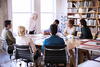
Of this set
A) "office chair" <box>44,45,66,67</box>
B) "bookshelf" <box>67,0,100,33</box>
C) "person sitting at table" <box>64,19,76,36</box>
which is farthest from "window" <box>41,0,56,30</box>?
"office chair" <box>44,45,66,67</box>

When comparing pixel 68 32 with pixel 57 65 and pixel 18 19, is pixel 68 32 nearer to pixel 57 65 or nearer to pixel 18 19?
pixel 57 65

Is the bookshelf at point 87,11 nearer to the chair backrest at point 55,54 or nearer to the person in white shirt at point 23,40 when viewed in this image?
the person in white shirt at point 23,40

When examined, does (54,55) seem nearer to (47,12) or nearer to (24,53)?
(24,53)

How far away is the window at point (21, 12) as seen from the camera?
734cm

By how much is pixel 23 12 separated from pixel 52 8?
153cm

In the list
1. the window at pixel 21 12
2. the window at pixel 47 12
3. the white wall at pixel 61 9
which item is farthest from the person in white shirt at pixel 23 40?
the white wall at pixel 61 9

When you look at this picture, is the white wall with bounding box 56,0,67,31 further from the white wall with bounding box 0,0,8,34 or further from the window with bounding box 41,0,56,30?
the white wall with bounding box 0,0,8,34

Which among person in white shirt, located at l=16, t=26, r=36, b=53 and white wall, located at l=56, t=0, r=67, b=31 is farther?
white wall, located at l=56, t=0, r=67, b=31

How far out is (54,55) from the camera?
372cm

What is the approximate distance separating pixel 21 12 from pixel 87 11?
2575mm

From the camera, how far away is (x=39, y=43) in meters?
4.39

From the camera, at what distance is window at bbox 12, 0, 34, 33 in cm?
734

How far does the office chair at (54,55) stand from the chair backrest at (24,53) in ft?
1.21

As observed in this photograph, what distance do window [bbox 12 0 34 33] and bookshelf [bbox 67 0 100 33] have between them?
1.66 meters
